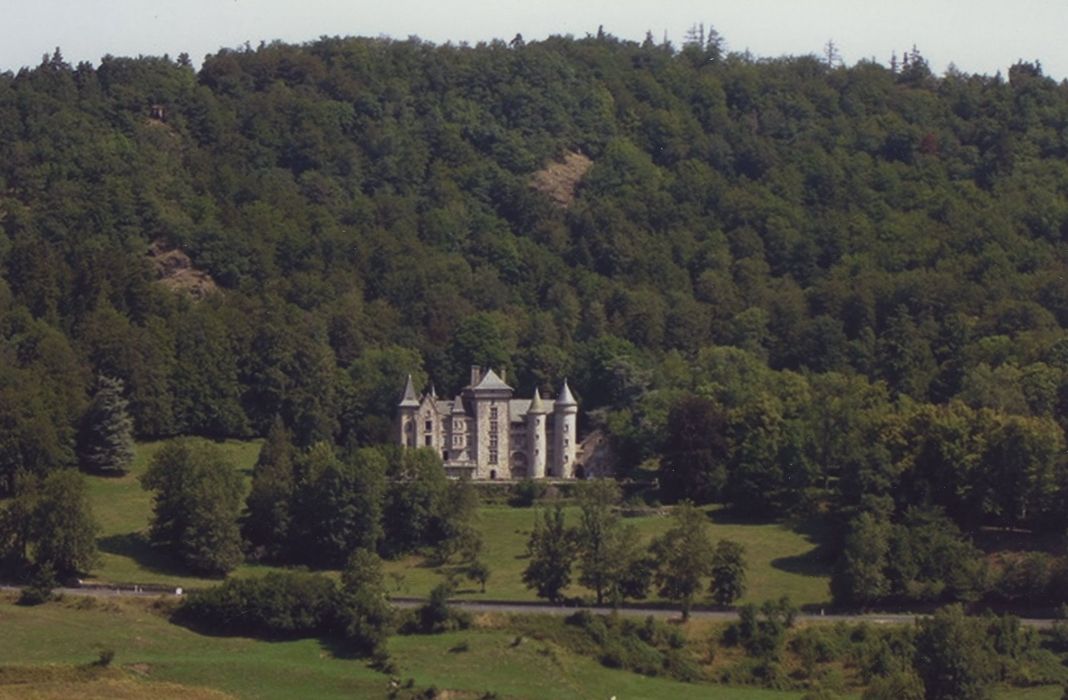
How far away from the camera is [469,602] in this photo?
10294 cm

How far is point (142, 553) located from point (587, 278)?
6083cm

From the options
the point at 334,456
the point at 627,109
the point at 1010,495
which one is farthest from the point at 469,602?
the point at 627,109

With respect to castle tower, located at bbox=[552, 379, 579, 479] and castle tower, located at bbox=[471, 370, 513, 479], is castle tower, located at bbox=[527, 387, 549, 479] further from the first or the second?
castle tower, located at bbox=[471, 370, 513, 479]

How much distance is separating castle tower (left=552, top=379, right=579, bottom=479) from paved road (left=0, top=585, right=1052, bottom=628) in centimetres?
2747

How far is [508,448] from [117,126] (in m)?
58.2

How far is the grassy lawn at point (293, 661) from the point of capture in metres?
91.1

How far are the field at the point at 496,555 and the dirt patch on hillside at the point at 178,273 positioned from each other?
2909cm

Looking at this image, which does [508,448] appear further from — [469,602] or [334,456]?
[469,602]

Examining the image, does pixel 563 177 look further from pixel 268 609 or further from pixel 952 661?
pixel 952 661

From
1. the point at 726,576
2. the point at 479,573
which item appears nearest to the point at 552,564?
the point at 479,573

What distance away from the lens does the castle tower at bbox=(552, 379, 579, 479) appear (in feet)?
428

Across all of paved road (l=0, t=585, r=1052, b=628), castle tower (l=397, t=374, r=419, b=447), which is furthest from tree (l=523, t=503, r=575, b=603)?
castle tower (l=397, t=374, r=419, b=447)

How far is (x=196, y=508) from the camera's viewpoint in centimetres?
10819

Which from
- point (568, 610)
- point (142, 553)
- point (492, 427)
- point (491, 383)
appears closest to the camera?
point (568, 610)
